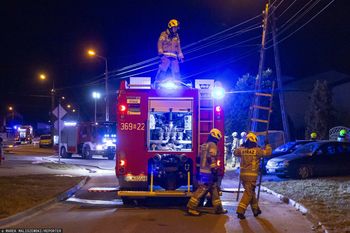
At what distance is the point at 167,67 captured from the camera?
44.5ft

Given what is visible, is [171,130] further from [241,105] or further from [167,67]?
[241,105]

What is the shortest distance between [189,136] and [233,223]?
10.3 ft

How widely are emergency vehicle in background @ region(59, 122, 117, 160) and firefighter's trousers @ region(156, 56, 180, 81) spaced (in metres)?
18.1

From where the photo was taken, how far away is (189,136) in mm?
12664

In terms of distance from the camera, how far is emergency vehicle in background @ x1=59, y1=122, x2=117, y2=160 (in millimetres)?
32094

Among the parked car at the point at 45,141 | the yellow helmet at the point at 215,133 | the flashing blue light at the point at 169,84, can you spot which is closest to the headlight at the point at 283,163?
the flashing blue light at the point at 169,84

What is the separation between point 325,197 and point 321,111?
18.7m

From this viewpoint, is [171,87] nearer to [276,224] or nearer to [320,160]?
[276,224]

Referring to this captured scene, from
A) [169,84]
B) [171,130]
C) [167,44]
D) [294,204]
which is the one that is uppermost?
[167,44]

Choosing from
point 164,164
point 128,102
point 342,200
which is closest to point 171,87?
point 128,102

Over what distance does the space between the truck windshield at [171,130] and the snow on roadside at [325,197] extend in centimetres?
322

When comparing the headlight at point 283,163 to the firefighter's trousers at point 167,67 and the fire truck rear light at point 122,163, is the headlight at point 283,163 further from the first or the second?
the fire truck rear light at point 122,163

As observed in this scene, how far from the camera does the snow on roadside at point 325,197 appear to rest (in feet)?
31.9

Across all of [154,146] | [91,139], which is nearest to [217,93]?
[154,146]
